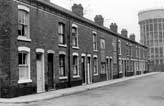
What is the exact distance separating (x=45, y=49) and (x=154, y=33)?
72.0m

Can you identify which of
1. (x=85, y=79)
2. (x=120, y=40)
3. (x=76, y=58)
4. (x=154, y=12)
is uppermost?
(x=154, y=12)

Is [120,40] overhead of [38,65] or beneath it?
overhead

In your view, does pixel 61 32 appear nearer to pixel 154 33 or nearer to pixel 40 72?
pixel 40 72

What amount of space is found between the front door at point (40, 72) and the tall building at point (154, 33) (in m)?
67.3

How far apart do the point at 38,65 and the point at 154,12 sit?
7500 cm

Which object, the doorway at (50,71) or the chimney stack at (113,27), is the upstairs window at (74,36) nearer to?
the doorway at (50,71)

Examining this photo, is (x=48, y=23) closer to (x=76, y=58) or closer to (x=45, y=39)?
(x=45, y=39)

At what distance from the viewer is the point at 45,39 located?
2148 centimetres

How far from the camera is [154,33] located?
8850cm

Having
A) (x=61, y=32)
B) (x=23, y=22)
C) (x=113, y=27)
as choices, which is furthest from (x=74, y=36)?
(x=113, y=27)

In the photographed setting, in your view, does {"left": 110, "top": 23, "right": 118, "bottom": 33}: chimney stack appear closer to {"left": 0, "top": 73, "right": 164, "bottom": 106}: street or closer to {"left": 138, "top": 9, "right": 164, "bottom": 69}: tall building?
{"left": 0, "top": 73, "right": 164, "bottom": 106}: street

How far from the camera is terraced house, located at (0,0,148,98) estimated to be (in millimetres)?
17531

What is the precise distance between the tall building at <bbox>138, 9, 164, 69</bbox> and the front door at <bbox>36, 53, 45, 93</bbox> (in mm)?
67282

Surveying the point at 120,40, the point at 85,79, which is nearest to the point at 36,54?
the point at 85,79
